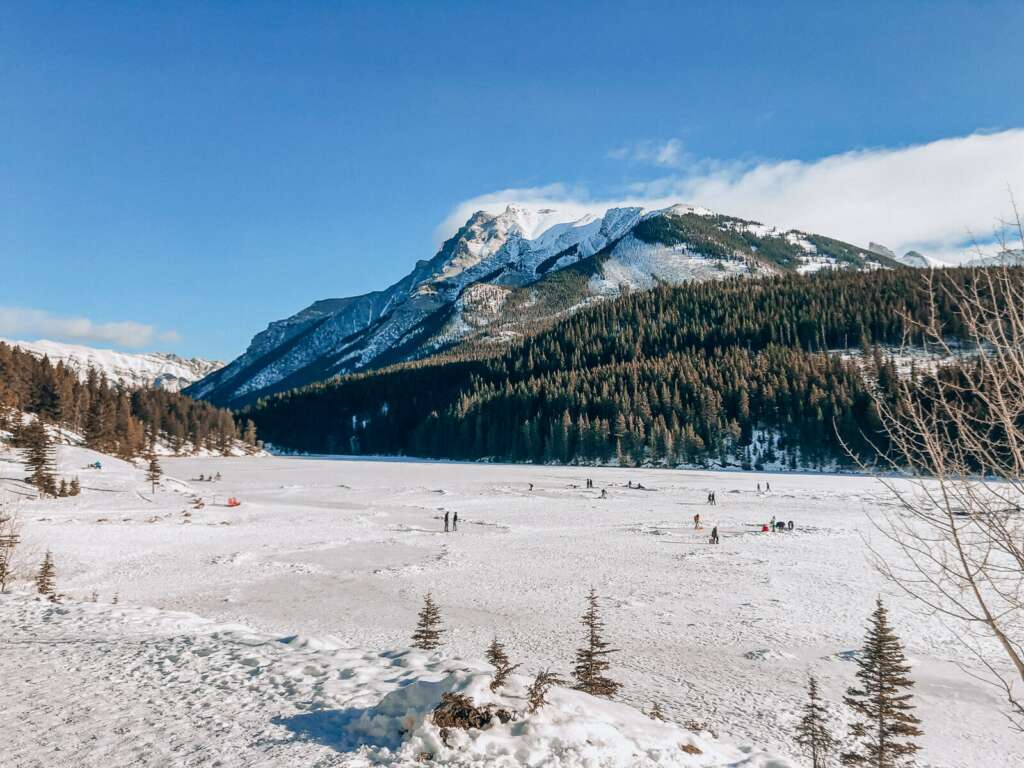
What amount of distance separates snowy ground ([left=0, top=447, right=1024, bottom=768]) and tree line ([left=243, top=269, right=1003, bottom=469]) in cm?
4281

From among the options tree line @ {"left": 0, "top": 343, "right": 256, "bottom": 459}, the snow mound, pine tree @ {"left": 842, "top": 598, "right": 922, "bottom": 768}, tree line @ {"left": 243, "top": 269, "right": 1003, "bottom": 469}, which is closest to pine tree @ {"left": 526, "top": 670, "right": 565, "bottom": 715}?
the snow mound

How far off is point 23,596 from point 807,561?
93.8 feet

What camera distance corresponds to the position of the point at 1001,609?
61.5 ft

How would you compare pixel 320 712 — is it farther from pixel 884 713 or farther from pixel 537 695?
pixel 884 713

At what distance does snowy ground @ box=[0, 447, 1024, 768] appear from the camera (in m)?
8.30

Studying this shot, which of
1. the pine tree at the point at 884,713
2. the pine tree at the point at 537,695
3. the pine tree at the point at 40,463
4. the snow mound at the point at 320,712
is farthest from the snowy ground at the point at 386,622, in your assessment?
the pine tree at the point at 40,463

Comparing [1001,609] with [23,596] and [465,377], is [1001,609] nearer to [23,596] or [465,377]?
[23,596]

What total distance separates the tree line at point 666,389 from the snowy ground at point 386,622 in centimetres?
4281

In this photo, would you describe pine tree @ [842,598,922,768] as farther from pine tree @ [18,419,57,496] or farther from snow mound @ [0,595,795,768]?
pine tree @ [18,419,57,496]

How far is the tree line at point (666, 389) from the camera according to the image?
4013 inches

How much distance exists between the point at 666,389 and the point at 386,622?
330 feet

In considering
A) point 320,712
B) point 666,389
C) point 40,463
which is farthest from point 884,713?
point 666,389

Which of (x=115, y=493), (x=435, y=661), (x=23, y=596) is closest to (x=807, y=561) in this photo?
(x=435, y=661)

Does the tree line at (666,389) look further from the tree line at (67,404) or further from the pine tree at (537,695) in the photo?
the tree line at (67,404)
